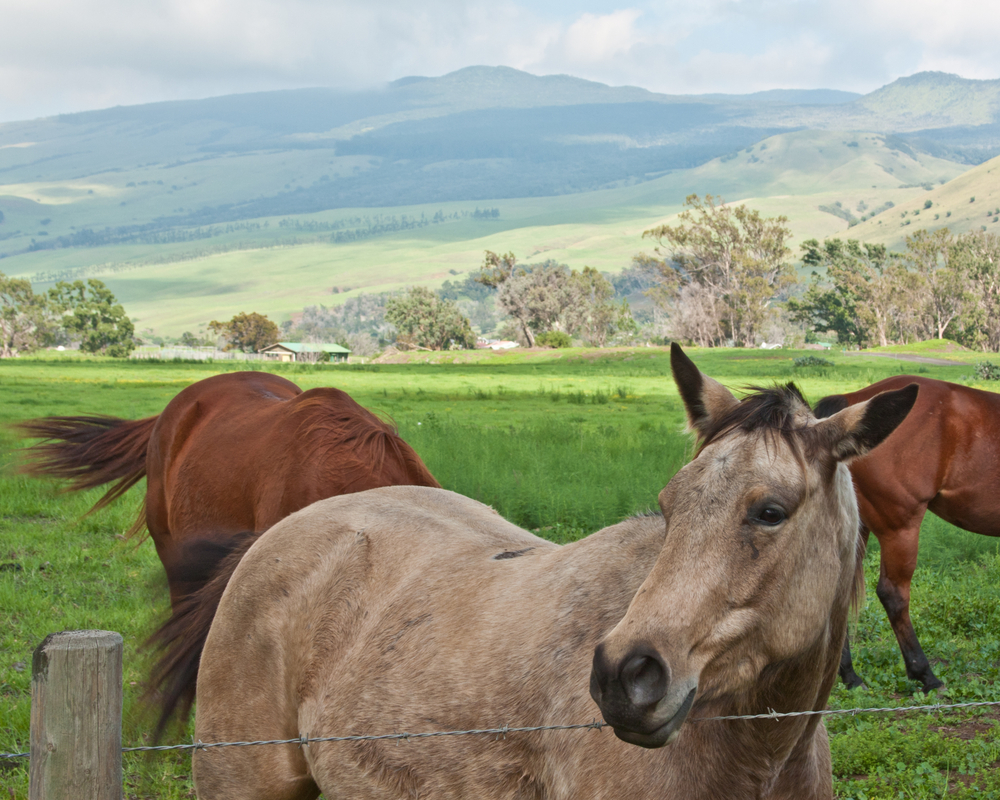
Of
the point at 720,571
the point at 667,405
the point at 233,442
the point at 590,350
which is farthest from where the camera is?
the point at 590,350

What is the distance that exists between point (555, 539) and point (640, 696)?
783 cm

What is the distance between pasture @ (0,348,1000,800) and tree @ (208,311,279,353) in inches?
1843

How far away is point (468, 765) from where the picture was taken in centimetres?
223

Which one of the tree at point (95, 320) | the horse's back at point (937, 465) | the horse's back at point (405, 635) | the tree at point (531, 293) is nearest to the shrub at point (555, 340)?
the tree at point (531, 293)

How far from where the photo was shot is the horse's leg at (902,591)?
17.8 ft

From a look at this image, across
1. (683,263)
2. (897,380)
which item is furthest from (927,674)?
(683,263)

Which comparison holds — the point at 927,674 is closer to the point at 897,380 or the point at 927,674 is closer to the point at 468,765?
the point at 897,380

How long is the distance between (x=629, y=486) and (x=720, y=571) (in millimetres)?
A: 9337

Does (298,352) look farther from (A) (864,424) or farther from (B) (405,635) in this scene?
(A) (864,424)

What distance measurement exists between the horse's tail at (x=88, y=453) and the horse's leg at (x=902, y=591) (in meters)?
5.67

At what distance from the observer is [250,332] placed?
73.5 m

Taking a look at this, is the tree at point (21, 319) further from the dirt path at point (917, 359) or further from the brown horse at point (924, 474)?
the brown horse at point (924, 474)

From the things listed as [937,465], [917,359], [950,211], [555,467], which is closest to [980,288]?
[917,359]

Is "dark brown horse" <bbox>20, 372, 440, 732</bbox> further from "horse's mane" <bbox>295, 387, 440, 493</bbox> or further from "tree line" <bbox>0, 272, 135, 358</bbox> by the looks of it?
"tree line" <bbox>0, 272, 135, 358</bbox>
